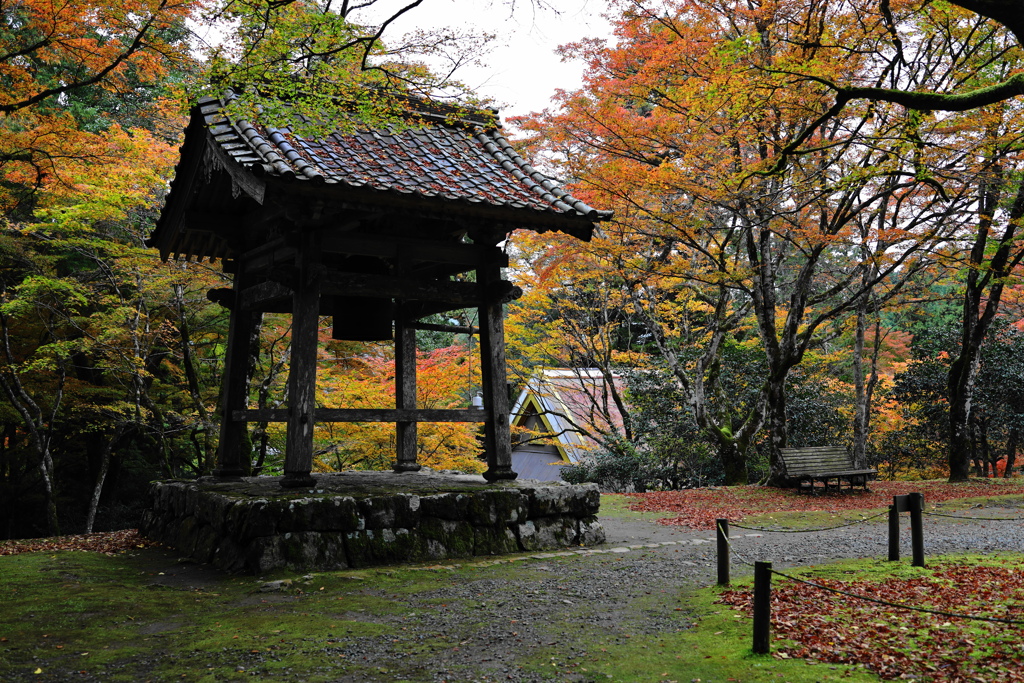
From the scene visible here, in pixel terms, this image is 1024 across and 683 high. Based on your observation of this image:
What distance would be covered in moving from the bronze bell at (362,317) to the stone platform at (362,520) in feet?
6.34

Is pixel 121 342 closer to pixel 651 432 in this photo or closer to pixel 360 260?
pixel 360 260

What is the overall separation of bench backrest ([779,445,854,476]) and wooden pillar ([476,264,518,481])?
25.0 feet

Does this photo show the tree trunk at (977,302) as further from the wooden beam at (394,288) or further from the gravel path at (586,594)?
the wooden beam at (394,288)

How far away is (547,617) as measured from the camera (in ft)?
18.4

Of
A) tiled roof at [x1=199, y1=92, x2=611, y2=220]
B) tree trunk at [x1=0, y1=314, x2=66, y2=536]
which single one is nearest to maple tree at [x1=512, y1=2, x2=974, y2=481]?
tiled roof at [x1=199, y1=92, x2=611, y2=220]

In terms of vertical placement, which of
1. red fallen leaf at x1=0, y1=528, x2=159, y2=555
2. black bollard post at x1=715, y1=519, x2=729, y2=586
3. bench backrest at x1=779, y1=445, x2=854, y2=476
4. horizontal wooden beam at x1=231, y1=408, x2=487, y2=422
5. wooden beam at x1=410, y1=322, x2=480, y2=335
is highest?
wooden beam at x1=410, y1=322, x2=480, y2=335

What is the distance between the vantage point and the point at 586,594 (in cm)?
638

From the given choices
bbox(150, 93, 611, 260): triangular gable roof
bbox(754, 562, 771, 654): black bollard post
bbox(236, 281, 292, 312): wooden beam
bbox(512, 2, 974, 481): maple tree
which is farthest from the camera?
bbox(512, 2, 974, 481): maple tree

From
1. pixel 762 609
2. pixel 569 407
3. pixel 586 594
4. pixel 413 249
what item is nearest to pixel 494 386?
pixel 413 249

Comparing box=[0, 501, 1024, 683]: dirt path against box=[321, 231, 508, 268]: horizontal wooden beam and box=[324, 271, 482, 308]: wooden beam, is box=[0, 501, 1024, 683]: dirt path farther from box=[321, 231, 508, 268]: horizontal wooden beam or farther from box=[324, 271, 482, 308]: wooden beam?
box=[321, 231, 508, 268]: horizontal wooden beam

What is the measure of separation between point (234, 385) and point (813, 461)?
11.0 metres

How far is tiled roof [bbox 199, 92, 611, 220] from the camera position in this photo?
7.31 meters

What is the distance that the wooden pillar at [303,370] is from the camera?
7801 millimetres

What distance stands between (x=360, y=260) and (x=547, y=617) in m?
6.43
